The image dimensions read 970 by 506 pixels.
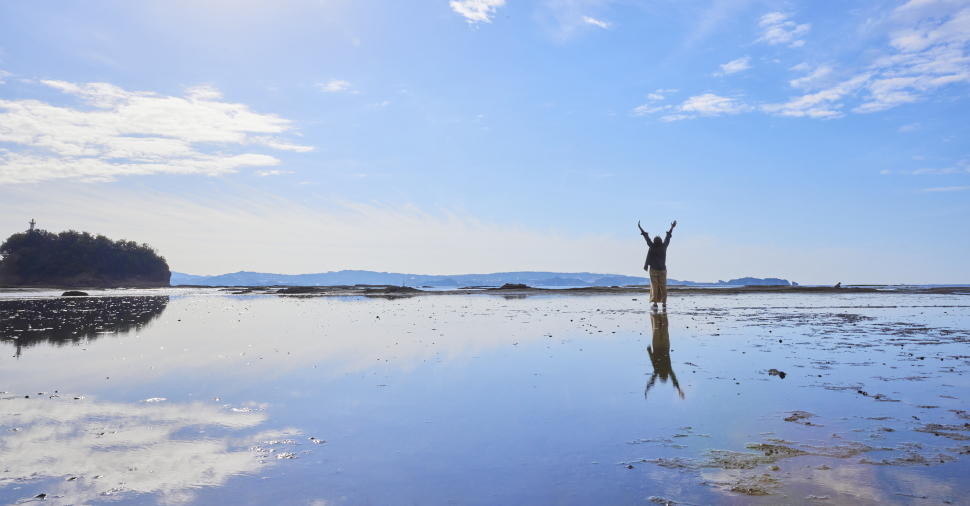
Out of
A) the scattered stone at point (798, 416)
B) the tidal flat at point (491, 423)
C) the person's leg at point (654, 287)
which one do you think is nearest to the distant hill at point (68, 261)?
the person's leg at point (654, 287)

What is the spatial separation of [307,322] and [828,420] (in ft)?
61.3

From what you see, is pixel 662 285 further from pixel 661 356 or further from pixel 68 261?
pixel 68 261

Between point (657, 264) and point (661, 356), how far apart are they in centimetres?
1490

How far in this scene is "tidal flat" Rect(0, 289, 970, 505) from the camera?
15.3ft

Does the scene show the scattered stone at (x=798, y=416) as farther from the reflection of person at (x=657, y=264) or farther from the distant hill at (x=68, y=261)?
the distant hill at (x=68, y=261)

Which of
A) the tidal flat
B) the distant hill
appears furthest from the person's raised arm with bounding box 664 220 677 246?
the distant hill

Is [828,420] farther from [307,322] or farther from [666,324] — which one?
[307,322]

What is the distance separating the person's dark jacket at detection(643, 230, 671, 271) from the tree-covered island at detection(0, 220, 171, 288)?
116382 millimetres

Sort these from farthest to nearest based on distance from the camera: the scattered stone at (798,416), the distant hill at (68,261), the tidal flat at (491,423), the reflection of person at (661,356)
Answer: the distant hill at (68,261), the reflection of person at (661,356), the scattered stone at (798,416), the tidal flat at (491,423)

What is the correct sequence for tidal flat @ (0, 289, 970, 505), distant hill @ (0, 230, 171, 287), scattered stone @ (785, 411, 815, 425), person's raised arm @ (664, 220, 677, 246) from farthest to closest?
distant hill @ (0, 230, 171, 287) → person's raised arm @ (664, 220, 677, 246) → scattered stone @ (785, 411, 815, 425) → tidal flat @ (0, 289, 970, 505)

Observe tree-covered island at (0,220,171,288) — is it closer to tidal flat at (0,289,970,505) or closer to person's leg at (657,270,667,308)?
person's leg at (657,270,667,308)

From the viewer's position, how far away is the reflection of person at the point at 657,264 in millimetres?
26031

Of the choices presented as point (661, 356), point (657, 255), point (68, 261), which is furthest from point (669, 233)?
point (68, 261)

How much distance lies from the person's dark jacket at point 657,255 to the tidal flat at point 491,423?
39.7ft
